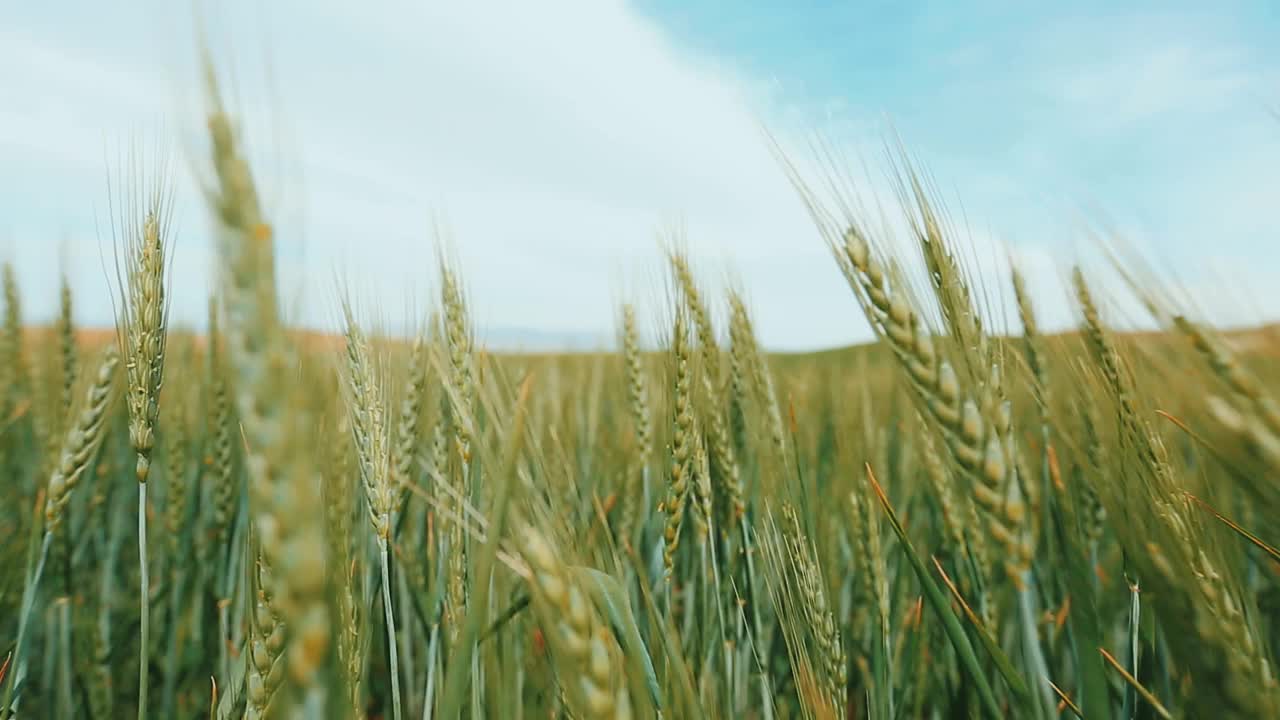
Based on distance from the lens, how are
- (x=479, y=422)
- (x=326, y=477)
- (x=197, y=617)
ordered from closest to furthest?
(x=326, y=477), (x=479, y=422), (x=197, y=617)

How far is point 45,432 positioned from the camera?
265cm

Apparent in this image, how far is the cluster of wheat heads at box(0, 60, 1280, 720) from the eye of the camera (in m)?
0.66

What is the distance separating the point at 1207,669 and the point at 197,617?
220 centimetres

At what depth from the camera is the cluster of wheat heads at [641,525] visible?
655 mm

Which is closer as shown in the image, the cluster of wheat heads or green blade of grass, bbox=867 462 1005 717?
the cluster of wheat heads

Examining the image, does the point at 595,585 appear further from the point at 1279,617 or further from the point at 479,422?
the point at 1279,617

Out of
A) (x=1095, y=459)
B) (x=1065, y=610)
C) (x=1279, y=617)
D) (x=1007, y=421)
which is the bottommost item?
(x=1279, y=617)

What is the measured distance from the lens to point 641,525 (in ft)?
6.68

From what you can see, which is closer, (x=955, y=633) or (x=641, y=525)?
(x=955, y=633)

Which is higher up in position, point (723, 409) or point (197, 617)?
point (723, 409)

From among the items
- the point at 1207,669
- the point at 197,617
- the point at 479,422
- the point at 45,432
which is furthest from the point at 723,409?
the point at 45,432

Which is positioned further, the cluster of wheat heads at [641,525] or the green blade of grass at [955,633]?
the green blade of grass at [955,633]

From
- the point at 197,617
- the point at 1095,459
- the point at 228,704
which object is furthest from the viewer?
the point at 197,617

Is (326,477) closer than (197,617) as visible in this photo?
Yes
